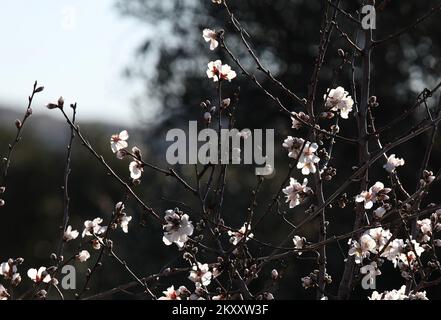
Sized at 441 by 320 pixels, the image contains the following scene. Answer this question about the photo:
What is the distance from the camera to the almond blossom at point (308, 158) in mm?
2899

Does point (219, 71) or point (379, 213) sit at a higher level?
point (219, 71)

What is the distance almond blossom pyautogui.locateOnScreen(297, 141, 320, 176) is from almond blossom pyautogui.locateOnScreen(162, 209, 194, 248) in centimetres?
49

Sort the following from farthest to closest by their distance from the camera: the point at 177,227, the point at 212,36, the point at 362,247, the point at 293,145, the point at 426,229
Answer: the point at 212,36
the point at 426,229
the point at 293,145
the point at 362,247
the point at 177,227

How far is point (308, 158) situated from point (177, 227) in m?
0.58

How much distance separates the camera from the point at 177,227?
8.81ft

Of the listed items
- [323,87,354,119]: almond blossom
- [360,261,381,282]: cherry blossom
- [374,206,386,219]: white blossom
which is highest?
[323,87,354,119]: almond blossom

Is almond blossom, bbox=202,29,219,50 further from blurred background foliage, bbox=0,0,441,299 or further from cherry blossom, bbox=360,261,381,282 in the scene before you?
blurred background foliage, bbox=0,0,441,299

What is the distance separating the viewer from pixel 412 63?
29.4ft

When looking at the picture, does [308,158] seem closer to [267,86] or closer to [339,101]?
[339,101]

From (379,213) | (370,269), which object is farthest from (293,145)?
(370,269)

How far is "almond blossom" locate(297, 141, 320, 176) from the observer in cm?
290

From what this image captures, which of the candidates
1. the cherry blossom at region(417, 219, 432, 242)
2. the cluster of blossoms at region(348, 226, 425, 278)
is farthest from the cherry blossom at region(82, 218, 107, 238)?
the cherry blossom at region(417, 219, 432, 242)

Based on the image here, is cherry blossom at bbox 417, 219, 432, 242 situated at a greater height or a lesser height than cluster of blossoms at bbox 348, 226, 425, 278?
greater
